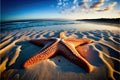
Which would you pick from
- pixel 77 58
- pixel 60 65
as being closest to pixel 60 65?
pixel 60 65

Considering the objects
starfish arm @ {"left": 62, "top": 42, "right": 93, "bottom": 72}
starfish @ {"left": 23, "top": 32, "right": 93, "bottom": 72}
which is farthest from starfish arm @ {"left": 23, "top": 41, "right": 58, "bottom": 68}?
starfish arm @ {"left": 62, "top": 42, "right": 93, "bottom": 72}

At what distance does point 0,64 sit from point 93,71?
1046mm

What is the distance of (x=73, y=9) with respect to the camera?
118 inches

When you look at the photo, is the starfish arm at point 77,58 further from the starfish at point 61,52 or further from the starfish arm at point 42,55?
the starfish arm at point 42,55

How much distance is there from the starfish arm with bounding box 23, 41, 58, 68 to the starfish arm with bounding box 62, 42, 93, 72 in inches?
5.3

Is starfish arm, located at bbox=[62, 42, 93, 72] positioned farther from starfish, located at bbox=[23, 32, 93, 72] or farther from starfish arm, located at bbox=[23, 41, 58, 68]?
starfish arm, located at bbox=[23, 41, 58, 68]

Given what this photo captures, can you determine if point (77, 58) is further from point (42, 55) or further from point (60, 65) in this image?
point (42, 55)

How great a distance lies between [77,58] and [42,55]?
0.39m

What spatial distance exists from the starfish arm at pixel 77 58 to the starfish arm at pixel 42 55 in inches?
5.3

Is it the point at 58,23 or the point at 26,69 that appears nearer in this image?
the point at 26,69

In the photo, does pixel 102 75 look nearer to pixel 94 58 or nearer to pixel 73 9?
pixel 94 58

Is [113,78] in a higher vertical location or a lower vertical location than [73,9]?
lower

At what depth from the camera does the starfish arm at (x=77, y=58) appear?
5.37 ft

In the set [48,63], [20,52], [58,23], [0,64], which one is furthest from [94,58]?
[58,23]
